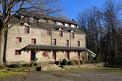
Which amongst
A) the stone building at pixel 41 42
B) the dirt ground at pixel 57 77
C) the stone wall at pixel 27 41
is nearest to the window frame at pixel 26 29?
the stone building at pixel 41 42

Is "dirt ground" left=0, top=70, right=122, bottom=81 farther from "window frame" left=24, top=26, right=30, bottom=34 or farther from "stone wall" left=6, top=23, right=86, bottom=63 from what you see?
"window frame" left=24, top=26, right=30, bottom=34

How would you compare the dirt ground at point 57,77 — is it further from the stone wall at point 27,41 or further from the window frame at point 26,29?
the window frame at point 26,29

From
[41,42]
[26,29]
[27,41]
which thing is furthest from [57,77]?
[26,29]

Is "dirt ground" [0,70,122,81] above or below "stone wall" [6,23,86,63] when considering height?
below

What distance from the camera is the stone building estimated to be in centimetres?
1928

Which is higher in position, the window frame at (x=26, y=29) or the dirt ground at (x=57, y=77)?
the window frame at (x=26, y=29)

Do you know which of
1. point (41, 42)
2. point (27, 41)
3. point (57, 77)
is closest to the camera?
point (57, 77)

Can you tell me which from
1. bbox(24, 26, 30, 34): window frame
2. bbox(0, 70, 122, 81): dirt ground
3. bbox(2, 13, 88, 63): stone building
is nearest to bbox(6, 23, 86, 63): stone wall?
bbox(2, 13, 88, 63): stone building

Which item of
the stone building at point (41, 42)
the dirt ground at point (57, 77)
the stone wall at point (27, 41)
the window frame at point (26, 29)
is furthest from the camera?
the window frame at point (26, 29)

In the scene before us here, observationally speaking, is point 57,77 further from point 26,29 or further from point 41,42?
point 26,29

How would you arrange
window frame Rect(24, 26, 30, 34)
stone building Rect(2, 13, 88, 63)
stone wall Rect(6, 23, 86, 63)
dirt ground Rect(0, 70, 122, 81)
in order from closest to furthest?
dirt ground Rect(0, 70, 122, 81) → stone wall Rect(6, 23, 86, 63) → stone building Rect(2, 13, 88, 63) → window frame Rect(24, 26, 30, 34)

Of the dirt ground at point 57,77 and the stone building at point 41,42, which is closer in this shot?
the dirt ground at point 57,77

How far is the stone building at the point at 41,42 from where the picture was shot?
63.3 ft

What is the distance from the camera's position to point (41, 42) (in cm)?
2277
